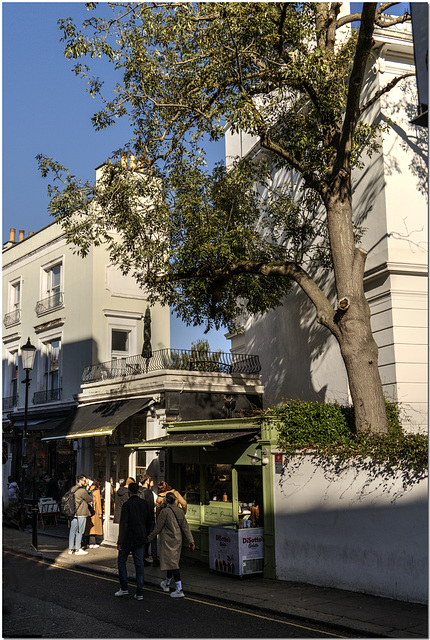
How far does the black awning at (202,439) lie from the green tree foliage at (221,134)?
2604 mm

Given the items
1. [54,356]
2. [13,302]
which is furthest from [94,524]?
[13,302]

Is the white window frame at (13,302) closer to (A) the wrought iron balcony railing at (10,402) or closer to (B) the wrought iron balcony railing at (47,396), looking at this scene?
(A) the wrought iron balcony railing at (10,402)

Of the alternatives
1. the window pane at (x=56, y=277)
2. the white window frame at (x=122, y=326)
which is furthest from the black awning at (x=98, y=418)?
the window pane at (x=56, y=277)

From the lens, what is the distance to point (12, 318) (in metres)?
30.1

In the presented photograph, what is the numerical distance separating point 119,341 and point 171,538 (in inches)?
599

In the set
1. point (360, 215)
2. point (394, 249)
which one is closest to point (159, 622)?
point (394, 249)

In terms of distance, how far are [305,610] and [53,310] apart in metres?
19.8

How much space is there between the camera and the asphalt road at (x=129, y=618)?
8.25 m

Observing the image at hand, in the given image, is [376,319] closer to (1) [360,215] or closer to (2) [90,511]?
(1) [360,215]

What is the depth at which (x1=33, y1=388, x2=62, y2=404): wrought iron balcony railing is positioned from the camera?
2594 centimetres

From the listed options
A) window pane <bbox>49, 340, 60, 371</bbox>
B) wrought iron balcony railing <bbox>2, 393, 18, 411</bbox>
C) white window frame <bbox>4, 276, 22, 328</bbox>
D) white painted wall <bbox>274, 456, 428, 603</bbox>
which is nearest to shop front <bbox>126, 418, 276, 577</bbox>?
white painted wall <bbox>274, 456, 428, 603</bbox>

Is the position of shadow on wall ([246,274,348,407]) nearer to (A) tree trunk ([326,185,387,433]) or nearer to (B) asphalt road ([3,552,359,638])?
(A) tree trunk ([326,185,387,433])

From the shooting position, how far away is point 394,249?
571 inches

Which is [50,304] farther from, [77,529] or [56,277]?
[77,529]
